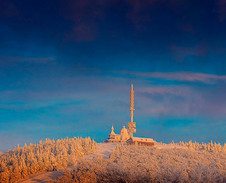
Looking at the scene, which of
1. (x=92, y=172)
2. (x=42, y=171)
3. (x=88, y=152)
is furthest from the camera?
(x=88, y=152)

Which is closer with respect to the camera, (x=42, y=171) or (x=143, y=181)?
(x=143, y=181)

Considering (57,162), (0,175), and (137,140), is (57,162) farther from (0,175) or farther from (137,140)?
(137,140)

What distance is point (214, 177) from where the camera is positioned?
572 inches

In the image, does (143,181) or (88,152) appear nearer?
(143,181)

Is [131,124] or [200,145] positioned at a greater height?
[131,124]

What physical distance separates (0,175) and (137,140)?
23.7 meters

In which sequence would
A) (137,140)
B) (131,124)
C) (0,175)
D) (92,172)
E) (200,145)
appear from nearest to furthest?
(92,172) → (0,175) → (137,140) → (131,124) → (200,145)

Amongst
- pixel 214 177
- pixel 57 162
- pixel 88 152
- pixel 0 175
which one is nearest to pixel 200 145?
pixel 88 152

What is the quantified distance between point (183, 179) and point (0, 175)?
14112 millimetres

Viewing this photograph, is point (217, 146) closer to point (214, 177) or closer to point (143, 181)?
point (214, 177)

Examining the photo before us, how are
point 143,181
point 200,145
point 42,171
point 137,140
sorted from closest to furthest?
point 143,181 → point 42,171 → point 137,140 → point 200,145

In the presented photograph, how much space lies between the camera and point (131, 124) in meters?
41.5

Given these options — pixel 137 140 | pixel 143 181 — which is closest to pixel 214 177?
pixel 143 181

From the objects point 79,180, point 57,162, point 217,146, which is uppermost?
point 217,146
